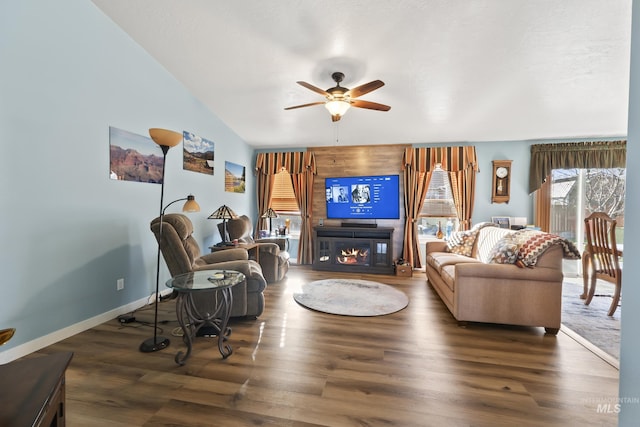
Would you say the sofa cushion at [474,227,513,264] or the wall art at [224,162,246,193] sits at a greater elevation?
the wall art at [224,162,246,193]

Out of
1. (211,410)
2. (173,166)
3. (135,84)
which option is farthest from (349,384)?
(135,84)

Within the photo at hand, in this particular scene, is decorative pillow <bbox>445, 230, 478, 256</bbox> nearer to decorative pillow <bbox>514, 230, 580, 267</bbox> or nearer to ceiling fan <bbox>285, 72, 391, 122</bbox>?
decorative pillow <bbox>514, 230, 580, 267</bbox>

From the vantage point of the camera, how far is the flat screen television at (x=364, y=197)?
193 inches

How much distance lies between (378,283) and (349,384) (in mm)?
2404

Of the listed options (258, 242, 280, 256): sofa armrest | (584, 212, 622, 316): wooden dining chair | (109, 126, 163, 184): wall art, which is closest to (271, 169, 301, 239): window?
(258, 242, 280, 256): sofa armrest

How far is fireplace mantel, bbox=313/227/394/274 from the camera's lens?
4.68 meters

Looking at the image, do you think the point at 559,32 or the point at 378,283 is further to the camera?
the point at 378,283

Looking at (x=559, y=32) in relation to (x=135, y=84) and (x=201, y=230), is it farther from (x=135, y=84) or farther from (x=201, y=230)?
(x=201, y=230)

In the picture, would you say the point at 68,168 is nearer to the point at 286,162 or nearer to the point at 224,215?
the point at 224,215

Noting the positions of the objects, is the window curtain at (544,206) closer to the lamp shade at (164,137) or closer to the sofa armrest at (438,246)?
the sofa armrest at (438,246)

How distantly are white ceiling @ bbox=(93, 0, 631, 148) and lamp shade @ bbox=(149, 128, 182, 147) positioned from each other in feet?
4.02

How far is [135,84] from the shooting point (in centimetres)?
289

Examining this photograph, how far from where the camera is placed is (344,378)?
1765 millimetres

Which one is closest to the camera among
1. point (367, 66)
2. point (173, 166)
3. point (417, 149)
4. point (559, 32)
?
point (559, 32)
